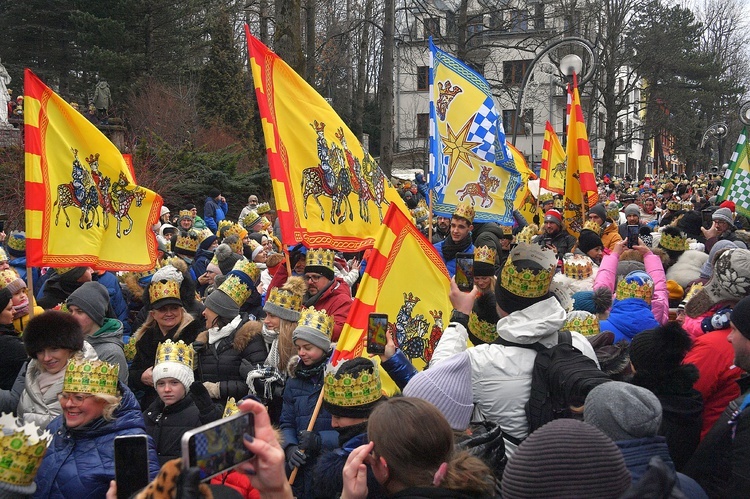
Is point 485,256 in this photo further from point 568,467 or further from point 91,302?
point 568,467

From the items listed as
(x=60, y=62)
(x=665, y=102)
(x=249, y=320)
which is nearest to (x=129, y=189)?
(x=249, y=320)

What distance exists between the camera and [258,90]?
6496mm

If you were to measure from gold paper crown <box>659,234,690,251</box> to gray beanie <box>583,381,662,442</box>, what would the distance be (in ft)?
18.3

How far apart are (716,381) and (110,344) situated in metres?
3.67

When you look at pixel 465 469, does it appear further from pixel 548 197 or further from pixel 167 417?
pixel 548 197

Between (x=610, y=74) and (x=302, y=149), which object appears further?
(x=610, y=74)

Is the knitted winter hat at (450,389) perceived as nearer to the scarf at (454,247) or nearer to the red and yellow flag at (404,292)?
the red and yellow flag at (404,292)

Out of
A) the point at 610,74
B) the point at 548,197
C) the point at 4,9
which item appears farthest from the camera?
the point at 610,74

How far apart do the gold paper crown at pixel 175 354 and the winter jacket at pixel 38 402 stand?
418 mm

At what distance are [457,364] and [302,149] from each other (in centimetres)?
384

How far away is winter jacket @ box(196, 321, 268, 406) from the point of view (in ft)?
17.0

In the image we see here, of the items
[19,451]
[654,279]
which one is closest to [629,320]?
[654,279]

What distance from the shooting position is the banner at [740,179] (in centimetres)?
1120

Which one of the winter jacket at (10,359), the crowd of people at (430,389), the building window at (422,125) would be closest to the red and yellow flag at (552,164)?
the crowd of people at (430,389)
